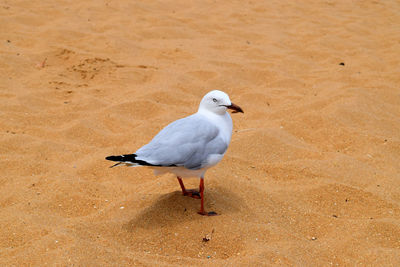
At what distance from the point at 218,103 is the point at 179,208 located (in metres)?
0.72

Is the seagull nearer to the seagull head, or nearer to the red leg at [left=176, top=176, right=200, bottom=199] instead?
the seagull head

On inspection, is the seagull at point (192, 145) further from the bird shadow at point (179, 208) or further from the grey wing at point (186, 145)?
the bird shadow at point (179, 208)

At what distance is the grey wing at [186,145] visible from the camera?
227 centimetres

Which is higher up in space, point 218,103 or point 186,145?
point 218,103

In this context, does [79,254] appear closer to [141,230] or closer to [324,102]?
[141,230]

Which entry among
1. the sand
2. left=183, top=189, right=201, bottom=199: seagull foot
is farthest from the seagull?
the sand

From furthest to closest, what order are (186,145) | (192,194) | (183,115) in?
(183,115) < (192,194) < (186,145)

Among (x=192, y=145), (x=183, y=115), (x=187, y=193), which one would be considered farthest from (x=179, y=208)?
(x=183, y=115)

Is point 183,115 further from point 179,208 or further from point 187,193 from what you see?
point 179,208

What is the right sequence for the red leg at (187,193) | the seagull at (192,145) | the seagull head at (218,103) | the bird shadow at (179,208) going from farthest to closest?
1. the red leg at (187,193)
2. the seagull head at (218,103)
3. the bird shadow at (179,208)
4. the seagull at (192,145)

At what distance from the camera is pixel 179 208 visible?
8.54 ft

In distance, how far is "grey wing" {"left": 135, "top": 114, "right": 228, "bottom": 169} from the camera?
2.27 meters

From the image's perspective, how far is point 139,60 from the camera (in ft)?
17.7

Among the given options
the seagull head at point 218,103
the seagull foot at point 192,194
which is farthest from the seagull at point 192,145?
the seagull foot at point 192,194
